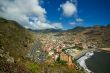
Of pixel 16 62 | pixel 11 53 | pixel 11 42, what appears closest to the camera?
pixel 16 62

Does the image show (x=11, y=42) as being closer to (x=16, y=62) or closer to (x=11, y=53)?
(x=11, y=53)

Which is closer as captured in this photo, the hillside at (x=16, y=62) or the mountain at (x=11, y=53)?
the mountain at (x=11, y=53)

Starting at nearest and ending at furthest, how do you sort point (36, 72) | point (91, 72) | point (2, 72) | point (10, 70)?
point (2, 72), point (10, 70), point (36, 72), point (91, 72)

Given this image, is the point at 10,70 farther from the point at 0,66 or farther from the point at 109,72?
the point at 109,72

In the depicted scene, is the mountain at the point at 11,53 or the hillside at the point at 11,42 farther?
the hillside at the point at 11,42

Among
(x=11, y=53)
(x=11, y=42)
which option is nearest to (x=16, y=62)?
(x=11, y=53)

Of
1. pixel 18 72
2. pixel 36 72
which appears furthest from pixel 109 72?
pixel 18 72

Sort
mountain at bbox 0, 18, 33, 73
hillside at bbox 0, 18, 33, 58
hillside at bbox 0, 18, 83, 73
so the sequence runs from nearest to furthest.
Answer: mountain at bbox 0, 18, 33, 73 < hillside at bbox 0, 18, 83, 73 < hillside at bbox 0, 18, 33, 58

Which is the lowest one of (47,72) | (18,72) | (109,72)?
(109,72)

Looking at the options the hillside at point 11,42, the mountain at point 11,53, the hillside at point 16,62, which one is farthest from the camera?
the hillside at point 11,42

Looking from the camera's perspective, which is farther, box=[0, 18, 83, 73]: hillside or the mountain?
box=[0, 18, 83, 73]: hillside

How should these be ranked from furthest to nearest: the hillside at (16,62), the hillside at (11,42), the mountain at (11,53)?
the hillside at (11,42) < the hillside at (16,62) < the mountain at (11,53)
